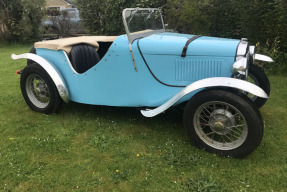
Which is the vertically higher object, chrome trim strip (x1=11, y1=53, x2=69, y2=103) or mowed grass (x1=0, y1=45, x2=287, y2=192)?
chrome trim strip (x1=11, y1=53, x2=69, y2=103)

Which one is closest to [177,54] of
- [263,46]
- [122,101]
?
[122,101]

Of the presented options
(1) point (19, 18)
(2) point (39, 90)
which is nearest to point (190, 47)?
(2) point (39, 90)

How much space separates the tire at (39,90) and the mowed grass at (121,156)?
5.9 inches

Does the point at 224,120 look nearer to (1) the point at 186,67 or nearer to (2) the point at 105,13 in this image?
(1) the point at 186,67

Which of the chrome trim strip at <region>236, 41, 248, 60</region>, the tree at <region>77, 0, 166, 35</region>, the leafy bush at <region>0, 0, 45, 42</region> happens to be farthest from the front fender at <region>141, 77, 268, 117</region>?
the leafy bush at <region>0, 0, 45, 42</region>

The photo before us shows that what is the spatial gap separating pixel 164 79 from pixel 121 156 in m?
1.07

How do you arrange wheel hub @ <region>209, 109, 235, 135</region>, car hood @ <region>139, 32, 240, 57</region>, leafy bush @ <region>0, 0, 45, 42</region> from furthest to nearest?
leafy bush @ <region>0, 0, 45, 42</region>, car hood @ <region>139, 32, 240, 57</region>, wheel hub @ <region>209, 109, 235, 135</region>

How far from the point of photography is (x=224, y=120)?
105 inches

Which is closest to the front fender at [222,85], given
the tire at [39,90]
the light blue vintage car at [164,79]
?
the light blue vintage car at [164,79]

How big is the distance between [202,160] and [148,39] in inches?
63.5

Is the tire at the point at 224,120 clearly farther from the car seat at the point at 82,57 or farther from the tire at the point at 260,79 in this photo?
the car seat at the point at 82,57

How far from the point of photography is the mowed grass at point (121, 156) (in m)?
2.37

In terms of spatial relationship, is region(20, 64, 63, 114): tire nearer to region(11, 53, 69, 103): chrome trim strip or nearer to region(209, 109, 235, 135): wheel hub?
region(11, 53, 69, 103): chrome trim strip

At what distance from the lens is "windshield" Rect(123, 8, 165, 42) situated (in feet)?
10.6
